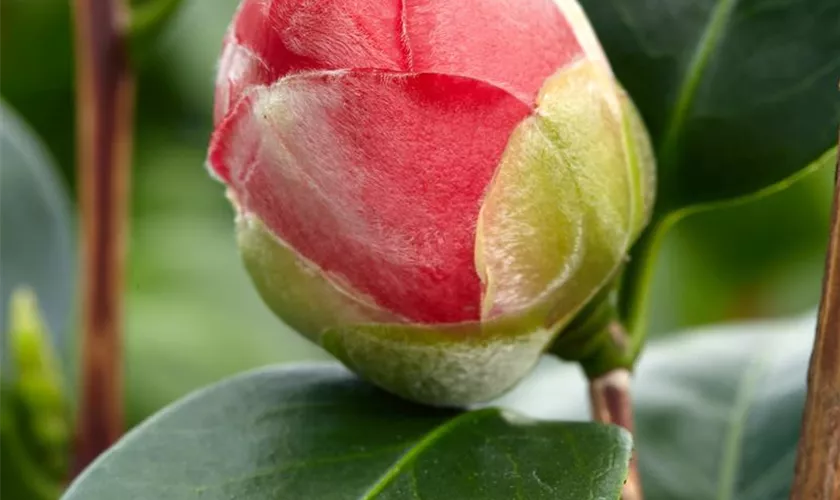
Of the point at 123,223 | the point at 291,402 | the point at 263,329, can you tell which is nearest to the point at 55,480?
the point at 123,223

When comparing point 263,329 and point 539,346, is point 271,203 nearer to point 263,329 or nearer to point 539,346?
point 539,346

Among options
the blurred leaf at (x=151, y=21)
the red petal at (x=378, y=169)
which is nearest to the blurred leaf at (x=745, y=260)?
the blurred leaf at (x=151, y=21)

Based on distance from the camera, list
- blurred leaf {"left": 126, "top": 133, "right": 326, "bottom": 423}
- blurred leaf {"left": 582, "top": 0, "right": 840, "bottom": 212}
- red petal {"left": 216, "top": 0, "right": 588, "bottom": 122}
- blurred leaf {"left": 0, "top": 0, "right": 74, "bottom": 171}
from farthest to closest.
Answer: blurred leaf {"left": 0, "top": 0, "right": 74, "bottom": 171}
blurred leaf {"left": 126, "top": 133, "right": 326, "bottom": 423}
blurred leaf {"left": 582, "top": 0, "right": 840, "bottom": 212}
red petal {"left": 216, "top": 0, "right": 588, "bottom": 122}

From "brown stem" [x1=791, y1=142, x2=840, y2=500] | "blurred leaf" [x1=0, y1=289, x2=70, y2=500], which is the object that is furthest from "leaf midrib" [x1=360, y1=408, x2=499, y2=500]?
"blurred leaf" [x1=0, y1=289, x2=70, y2=500]

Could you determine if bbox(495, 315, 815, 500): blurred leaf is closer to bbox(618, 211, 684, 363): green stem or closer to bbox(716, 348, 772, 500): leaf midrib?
bbox(716, 348, 772, 500): leaf midrib

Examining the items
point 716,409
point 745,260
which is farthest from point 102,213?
point 745,260
